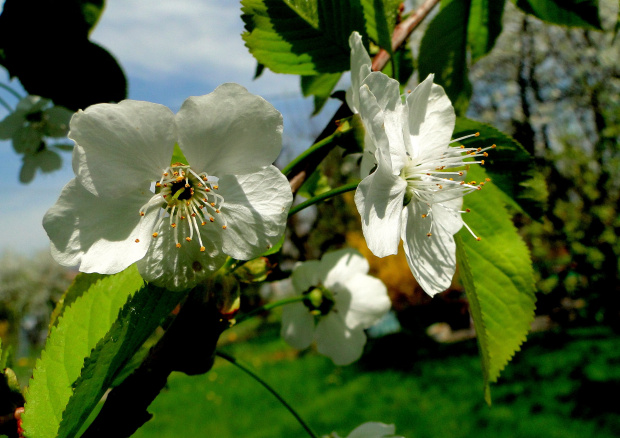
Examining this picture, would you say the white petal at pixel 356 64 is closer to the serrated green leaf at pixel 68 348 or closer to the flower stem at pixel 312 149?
the flower stem at pixel 312 149

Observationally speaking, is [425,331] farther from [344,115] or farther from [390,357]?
[344,115]

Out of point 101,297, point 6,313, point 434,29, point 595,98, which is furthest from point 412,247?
point 6,313

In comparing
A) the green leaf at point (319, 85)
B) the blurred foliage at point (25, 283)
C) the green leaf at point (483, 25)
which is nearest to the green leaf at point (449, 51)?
the green leaf at point (483, 25)

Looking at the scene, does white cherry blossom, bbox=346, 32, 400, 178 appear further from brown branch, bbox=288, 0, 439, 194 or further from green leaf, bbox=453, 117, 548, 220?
green leaf, bbox=453, 117, 548, 220

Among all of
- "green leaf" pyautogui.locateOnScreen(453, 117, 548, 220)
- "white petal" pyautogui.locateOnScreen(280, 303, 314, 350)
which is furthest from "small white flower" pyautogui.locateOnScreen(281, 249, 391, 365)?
"green leaf" pyautogui.locateOnScreen(453, 117, 548, 220)

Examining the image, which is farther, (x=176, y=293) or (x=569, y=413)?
(x=569, y=413)

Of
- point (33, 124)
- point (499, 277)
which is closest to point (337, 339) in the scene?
point (499, 277)
